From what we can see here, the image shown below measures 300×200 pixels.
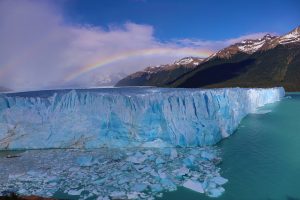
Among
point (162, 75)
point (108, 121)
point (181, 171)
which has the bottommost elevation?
point (181, 171)

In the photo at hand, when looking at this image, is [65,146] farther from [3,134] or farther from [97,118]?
[3,134]

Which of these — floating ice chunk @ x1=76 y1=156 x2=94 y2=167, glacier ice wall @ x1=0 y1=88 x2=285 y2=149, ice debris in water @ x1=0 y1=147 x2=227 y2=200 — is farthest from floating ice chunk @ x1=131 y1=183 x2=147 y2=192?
glacier ice wall @ x1=0 y1=88 x2=285 y2=149

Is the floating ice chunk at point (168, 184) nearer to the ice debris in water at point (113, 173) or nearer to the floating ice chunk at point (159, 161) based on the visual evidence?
the ice debris in water at point (113, 173)

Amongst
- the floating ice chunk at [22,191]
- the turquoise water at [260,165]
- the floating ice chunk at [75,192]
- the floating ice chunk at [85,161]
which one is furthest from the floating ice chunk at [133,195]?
the floating ice chunk at [85,161]

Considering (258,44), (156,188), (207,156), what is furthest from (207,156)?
(258,44)

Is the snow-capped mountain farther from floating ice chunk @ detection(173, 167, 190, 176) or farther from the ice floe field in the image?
floating ice chunk @ detection(173, 167, 190, 176)

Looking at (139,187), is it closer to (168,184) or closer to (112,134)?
(168,184)

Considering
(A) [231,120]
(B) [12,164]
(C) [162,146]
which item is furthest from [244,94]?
(B) [12,164]
